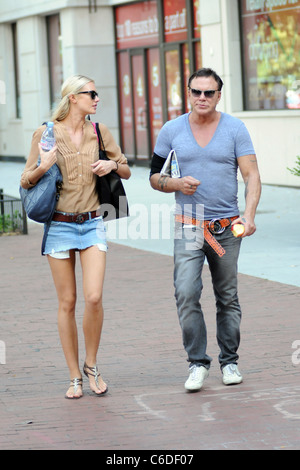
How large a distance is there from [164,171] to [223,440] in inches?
68.9

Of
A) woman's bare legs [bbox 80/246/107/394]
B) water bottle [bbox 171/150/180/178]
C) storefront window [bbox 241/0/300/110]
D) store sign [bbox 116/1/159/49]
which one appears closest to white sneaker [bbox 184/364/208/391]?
woman's bare legs [bbox 80/246/107/394]

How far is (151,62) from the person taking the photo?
75.2 feet

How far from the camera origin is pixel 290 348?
6754 mm

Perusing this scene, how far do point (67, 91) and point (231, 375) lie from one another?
198cm

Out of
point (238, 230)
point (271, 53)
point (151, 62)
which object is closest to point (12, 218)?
point (271, 53)

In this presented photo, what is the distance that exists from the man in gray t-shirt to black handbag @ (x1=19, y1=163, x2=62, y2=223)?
24.1 inches

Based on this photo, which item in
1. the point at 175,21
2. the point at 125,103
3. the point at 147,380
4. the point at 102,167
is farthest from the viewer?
the point at 125,103

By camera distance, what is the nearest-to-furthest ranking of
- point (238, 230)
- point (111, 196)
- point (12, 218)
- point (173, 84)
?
point (238, 230) < point (111, 196) < point (12, 218) < point (173, 84)

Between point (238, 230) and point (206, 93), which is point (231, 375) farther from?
point (206, 93)

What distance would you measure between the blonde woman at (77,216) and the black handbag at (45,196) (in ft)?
0.18

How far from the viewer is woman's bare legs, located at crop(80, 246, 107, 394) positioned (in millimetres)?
5781

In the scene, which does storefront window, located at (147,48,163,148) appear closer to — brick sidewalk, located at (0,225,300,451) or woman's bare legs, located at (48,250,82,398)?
brick sidewalk, located at (0,225,300,451)

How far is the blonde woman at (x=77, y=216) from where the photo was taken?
5781mm
